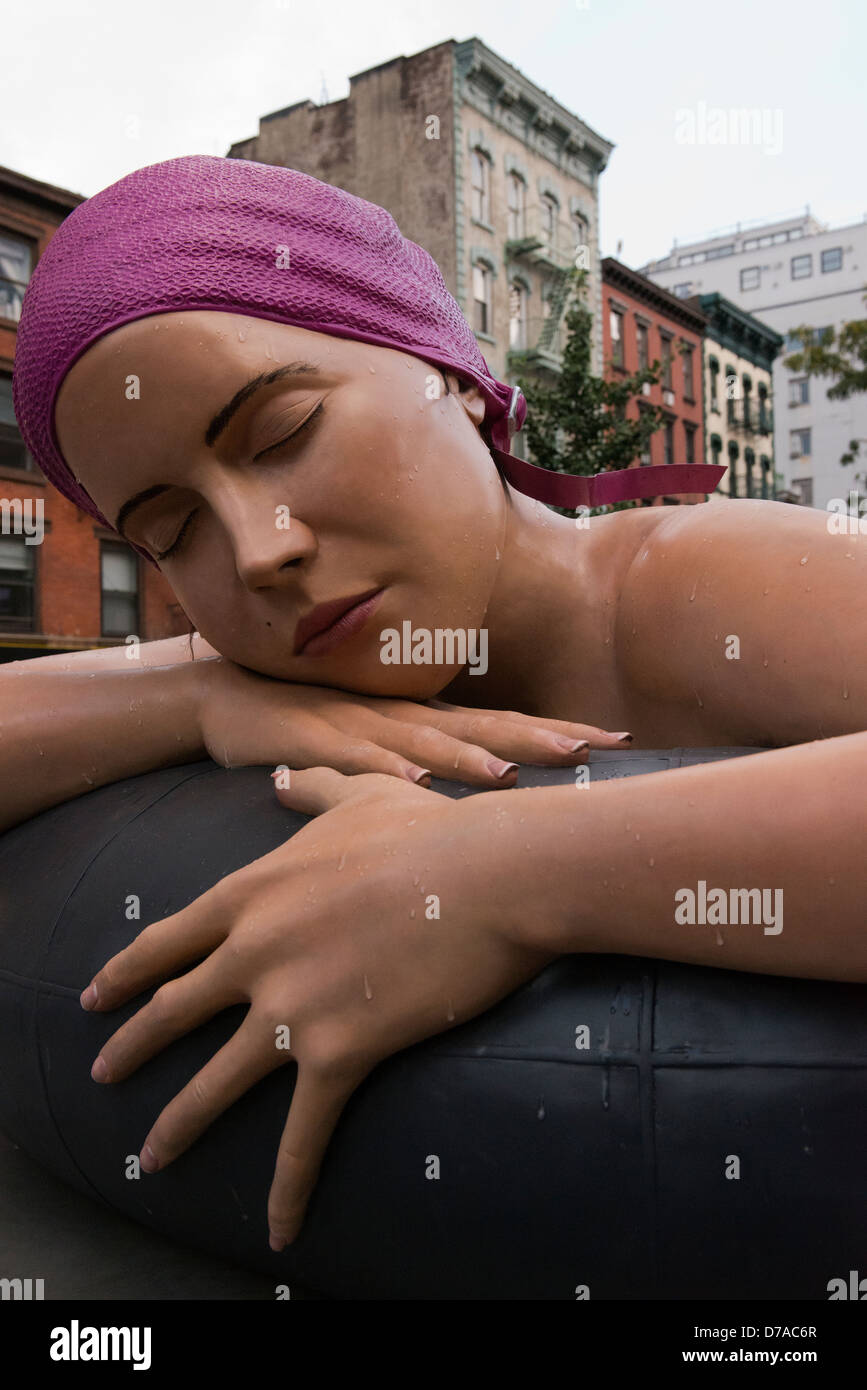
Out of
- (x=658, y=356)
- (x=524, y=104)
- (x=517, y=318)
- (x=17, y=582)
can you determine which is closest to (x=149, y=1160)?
(x=17, y=582)

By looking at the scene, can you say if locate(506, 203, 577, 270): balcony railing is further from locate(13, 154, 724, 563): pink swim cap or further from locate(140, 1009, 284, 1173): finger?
locate(140, 1009, 284, 1173): finger

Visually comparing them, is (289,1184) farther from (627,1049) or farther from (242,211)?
(242,211)

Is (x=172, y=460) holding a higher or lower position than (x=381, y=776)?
higher

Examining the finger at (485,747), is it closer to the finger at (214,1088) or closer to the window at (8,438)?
the finger at (214,1088)

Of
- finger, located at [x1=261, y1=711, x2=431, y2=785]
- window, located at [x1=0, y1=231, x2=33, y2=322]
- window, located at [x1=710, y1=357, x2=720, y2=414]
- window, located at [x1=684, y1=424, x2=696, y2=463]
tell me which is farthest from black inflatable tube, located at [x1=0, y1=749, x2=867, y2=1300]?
window, located at [x1=710, y1=357, x2=720, y2=414]

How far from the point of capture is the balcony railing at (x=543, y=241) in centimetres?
2280

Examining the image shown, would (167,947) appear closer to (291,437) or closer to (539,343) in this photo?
(291,437)

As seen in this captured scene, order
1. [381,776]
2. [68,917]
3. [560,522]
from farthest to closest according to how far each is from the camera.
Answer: [560,522]
[68,917]
[381,776]

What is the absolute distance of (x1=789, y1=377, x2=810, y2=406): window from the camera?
5025 cm

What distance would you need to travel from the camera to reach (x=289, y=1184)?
148 centimetres

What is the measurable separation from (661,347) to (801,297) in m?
29.0

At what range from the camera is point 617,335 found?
92.0ft
